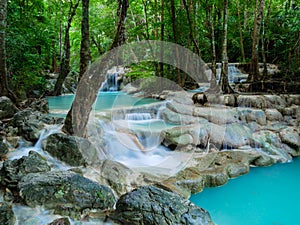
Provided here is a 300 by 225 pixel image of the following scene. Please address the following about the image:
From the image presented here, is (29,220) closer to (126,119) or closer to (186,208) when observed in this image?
(186,208)

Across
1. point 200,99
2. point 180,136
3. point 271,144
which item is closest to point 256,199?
point 180,136

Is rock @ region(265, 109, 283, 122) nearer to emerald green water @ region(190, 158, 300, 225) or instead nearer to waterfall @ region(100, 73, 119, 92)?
emerald green water @ region(190, 158, 300, 225)

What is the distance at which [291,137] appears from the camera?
6406 mm

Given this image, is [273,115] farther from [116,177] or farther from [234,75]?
[116,177]

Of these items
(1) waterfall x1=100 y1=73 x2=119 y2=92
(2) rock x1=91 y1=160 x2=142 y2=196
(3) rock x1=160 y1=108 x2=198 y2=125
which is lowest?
(2) rock x1=91 y1=160 x2=142 y2=196

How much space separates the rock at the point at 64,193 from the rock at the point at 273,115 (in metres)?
5.76

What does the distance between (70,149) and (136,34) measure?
31.2ft

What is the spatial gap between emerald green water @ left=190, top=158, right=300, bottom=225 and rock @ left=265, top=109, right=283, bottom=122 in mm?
2130

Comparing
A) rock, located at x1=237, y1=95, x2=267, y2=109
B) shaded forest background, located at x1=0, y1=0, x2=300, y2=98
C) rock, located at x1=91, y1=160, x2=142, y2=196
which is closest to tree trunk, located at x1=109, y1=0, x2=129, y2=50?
shaded forest background, located at x1=0, y1=0, x2=300, y2=98

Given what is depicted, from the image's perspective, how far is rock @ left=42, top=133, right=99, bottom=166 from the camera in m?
4.29

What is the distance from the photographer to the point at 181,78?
41.1 feet

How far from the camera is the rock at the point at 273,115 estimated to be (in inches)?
283

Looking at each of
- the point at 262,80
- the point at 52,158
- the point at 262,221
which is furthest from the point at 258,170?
the point at 262,80

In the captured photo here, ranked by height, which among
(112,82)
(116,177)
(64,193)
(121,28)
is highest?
(121,28)
